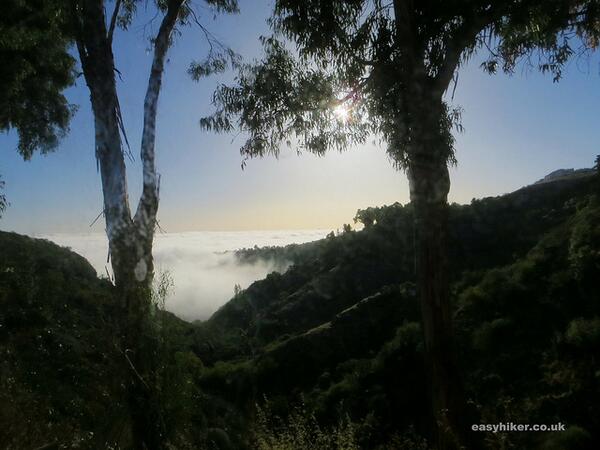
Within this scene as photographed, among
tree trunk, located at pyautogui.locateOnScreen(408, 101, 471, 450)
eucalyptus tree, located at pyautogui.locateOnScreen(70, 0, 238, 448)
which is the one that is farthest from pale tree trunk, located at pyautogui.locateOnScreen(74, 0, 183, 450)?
tree trunk, located at pyautogui.locateOnScreen(408, 101, 471, 450)

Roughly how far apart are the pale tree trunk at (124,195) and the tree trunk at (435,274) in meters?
3.22

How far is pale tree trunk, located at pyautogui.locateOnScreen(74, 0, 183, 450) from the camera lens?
5070 millimetres

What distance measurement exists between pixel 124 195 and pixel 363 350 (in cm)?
1449

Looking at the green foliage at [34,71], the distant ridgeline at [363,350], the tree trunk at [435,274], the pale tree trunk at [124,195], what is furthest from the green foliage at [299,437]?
the green foliage at [34,71]

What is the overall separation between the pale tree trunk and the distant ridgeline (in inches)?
9.3

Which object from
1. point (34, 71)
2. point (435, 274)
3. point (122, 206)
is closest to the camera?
point (435, 274)

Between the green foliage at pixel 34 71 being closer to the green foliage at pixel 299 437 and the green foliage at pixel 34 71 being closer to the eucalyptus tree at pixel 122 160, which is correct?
the eucalyptus tree at pixel 122 160

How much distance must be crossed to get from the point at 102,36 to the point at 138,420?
16.3 feet

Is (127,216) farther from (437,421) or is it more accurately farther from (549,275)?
(549,275)

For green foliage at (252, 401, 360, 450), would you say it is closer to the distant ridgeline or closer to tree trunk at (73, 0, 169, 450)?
the distant ridgeline

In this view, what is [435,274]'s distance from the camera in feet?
17.2

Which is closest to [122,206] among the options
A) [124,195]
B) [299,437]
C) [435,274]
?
[124,195]

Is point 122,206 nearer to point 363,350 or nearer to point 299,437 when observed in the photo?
point 299,437

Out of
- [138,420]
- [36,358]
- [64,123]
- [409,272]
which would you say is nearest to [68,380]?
[36,358]
